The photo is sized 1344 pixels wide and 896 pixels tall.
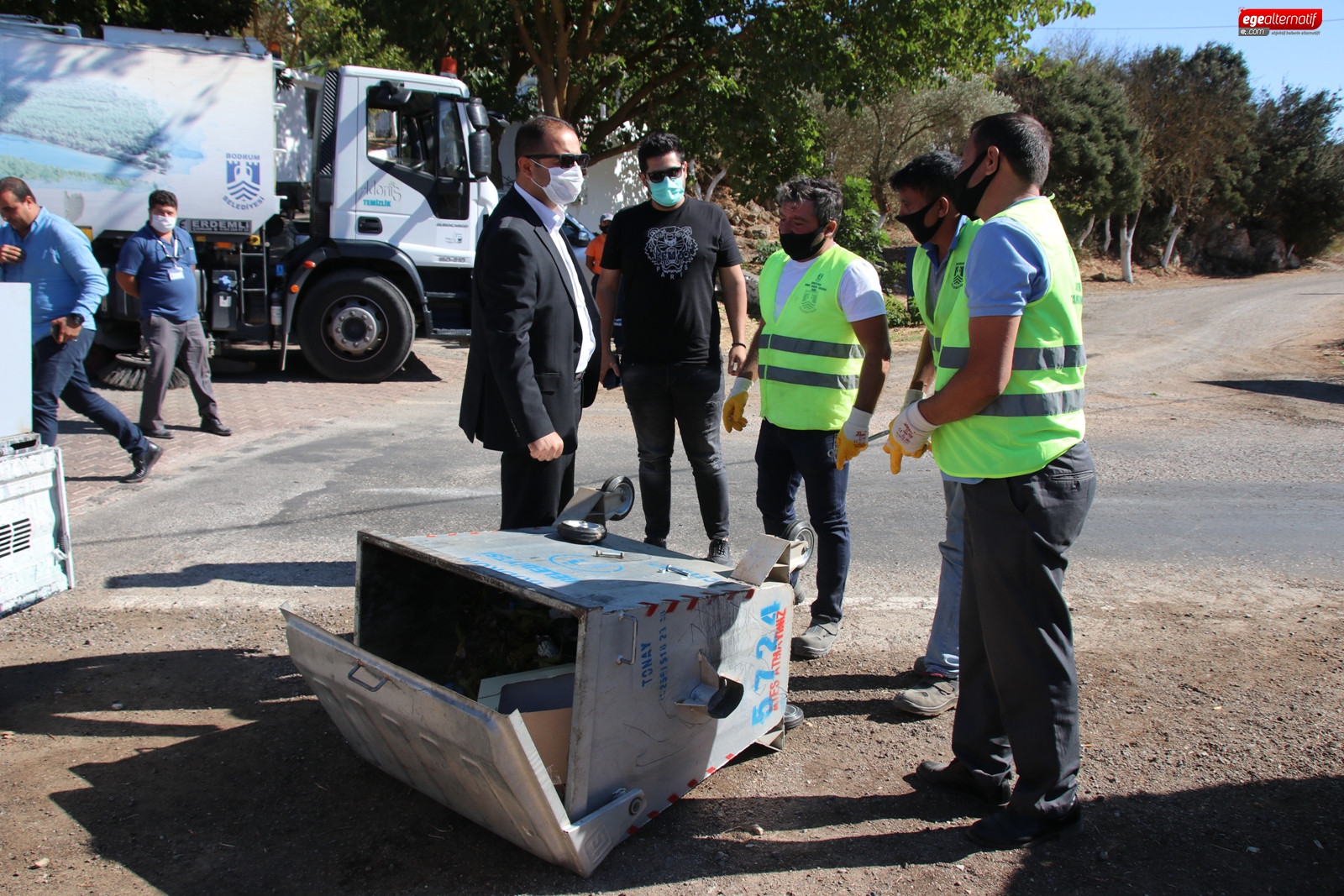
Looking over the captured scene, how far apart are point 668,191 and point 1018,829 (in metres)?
2.85

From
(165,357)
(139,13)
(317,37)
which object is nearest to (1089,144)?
(317,37)

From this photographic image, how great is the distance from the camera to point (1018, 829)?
265cm

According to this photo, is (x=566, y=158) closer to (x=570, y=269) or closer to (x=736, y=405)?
(x=570, y=269)

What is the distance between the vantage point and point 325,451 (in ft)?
24.3

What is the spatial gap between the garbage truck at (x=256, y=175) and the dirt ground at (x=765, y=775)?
19.8 feet

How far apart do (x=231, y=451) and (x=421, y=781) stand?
5.40 meters

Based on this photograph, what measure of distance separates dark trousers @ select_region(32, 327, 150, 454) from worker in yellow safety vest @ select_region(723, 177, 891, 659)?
4285 mm

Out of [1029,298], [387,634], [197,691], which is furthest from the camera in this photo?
[197,691]

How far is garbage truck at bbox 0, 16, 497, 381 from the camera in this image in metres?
9.54

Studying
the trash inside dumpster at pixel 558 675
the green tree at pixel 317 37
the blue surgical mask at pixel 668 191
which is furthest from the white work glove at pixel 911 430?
the green tree at pixel 317 37

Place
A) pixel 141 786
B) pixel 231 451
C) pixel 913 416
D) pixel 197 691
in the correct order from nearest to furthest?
pixel 913 416 → pixel 141 786 → pixel 197 691 → pixel 231 451

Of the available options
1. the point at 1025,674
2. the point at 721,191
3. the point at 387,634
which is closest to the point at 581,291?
the point at 387,634

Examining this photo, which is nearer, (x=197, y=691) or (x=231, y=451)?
(x=197, y=691)

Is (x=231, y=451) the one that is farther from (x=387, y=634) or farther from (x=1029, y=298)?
(x=1029, y=298)
